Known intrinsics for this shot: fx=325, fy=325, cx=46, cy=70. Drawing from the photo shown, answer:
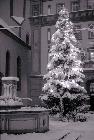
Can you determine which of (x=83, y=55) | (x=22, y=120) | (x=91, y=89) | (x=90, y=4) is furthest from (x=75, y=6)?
(x=22, y=120)

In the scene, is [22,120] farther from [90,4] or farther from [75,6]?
[75,6]

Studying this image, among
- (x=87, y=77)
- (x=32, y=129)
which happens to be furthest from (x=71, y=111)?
(x=87, y=77)

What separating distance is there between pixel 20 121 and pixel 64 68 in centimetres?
1036

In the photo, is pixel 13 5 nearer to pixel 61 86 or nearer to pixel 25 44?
pixel 25 44

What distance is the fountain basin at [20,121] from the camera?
15.9m

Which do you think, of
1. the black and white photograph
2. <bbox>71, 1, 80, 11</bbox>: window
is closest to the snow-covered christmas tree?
the black and white photograph

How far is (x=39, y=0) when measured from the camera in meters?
40.1

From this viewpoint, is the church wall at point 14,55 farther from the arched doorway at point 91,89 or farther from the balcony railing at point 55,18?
the arched doorway at point 91,89

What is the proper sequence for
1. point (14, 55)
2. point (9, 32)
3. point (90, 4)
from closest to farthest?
point (9, 32) < point (14, 55) < point (90, 4)

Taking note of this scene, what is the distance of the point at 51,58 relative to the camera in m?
30.0

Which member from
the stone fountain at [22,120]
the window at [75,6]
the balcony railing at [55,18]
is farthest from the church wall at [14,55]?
the stone fountain at [22,120]

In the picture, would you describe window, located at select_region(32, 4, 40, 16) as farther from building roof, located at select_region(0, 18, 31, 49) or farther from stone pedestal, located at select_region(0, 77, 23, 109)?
stone pedestal, located at select_region(0, 77, 23, 109)

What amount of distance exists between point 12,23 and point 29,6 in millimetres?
3149

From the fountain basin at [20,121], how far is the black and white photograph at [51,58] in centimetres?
173
